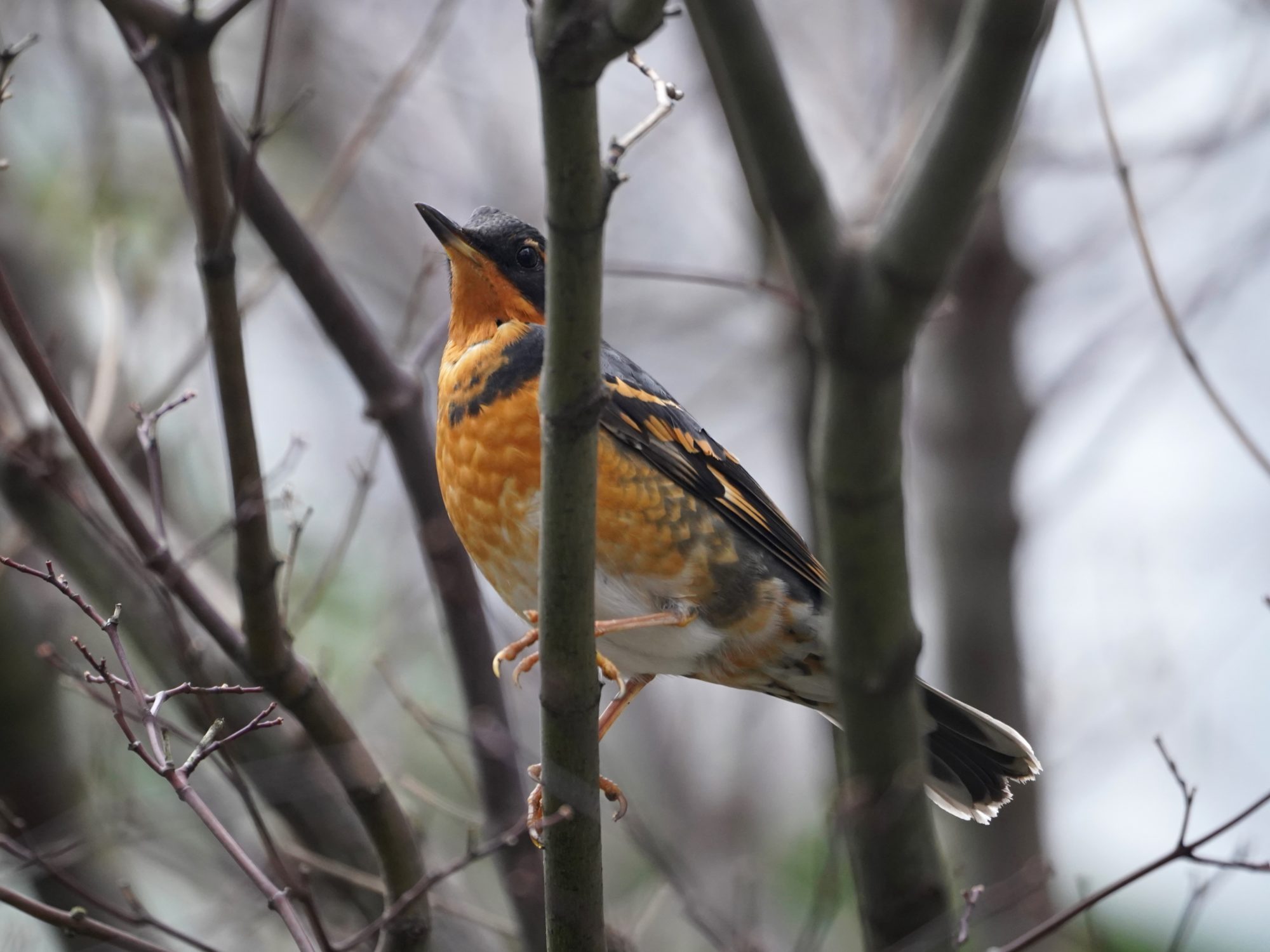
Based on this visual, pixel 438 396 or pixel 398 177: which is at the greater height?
pixel 398 177

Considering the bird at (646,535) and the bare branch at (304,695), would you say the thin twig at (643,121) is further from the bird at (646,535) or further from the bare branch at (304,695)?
the bare branch at (304,695)

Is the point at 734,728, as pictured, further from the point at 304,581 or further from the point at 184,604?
the point at 184,604

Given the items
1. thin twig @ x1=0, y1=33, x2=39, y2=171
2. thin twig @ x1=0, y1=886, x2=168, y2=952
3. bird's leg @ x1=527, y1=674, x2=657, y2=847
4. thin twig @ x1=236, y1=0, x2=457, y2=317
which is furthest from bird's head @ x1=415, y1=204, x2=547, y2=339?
thin twig @ x1=0, y1=886, x2=168, y2=952

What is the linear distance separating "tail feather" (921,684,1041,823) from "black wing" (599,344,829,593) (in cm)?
69

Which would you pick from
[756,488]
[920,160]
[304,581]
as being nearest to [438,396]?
[756,488]

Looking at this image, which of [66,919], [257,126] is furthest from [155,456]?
[66,919]

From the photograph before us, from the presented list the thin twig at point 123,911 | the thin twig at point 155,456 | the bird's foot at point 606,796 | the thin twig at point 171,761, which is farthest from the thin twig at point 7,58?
the bird's foot at point 606,796

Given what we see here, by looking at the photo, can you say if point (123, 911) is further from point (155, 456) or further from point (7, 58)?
point (7, 58)

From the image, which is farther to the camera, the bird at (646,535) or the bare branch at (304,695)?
the bird at (646,535)

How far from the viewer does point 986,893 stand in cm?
491

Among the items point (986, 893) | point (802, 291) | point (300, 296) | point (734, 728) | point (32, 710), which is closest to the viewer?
point (802, 291)

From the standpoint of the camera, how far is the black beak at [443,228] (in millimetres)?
4504

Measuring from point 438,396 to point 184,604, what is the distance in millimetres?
1531

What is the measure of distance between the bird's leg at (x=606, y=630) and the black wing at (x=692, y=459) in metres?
0.48
